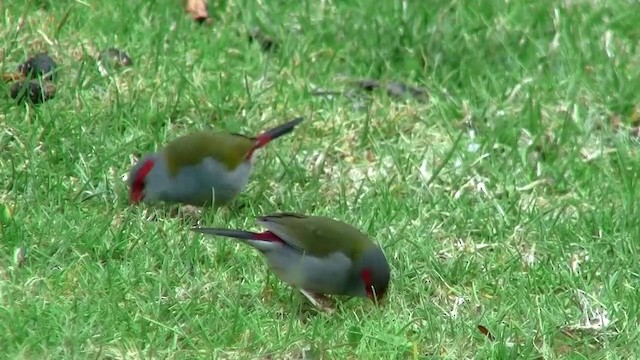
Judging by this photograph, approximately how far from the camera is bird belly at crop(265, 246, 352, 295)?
5.03 m

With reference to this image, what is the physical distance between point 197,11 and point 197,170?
1691 mm

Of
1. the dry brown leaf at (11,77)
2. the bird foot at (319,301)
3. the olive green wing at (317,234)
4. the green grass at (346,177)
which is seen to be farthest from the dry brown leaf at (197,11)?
the bird foot at (319,301)

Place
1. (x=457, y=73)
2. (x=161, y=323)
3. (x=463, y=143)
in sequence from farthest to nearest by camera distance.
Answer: (x=457, y=73) < (x=463, y=143) < (x=161, y=323)

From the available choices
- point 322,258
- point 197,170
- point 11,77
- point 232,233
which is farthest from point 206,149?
point 11,77

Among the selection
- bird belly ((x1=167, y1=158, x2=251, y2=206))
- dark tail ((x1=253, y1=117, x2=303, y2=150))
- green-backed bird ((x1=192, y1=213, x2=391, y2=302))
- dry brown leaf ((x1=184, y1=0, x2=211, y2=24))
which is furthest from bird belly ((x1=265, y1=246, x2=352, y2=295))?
dry brown leaf ((x1=184, y1=0, x2=211, y2=24))

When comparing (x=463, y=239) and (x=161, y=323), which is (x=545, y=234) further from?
(x=161, y=323)

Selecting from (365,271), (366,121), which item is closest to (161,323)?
(365,271)

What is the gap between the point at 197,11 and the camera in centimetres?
717

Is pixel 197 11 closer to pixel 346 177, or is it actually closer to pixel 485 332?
pixel 346 177

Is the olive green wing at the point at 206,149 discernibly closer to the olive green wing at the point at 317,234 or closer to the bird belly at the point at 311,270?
the olive green wing at the point at 317,234

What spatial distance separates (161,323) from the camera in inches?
185

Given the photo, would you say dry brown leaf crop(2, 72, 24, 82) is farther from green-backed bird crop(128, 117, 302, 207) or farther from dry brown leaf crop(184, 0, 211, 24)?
dry brown leaf crop(184, 0, 211, 24)

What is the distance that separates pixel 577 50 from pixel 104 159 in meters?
2.66

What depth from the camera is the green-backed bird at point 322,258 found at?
5023 millimetres
